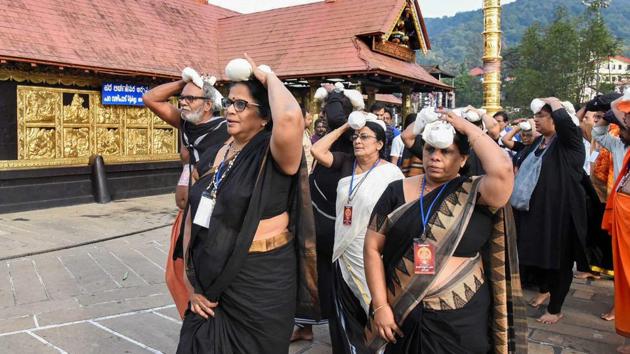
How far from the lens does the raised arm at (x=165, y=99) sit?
3.43m

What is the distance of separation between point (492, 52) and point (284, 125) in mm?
→ 10316

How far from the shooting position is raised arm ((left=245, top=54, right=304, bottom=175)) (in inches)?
83.7

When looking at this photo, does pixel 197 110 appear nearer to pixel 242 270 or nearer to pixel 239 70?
pixel 239 70

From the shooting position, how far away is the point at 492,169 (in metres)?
2.13

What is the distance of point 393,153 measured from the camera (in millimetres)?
5422

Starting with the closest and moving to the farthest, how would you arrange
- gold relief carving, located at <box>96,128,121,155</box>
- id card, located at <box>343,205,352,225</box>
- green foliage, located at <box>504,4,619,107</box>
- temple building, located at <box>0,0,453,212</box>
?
id card, located at <box>343,205,352,225</box>, temple building, located at <box>0,0,453,212</box>, gold relief carving, located at <box>96,128,121,155</box>, green foliage, located at <box>504,4,619,107</box>

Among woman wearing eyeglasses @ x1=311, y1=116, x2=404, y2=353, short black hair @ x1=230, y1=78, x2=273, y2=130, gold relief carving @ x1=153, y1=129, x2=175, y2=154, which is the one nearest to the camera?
short black hair @ x1=230, y1=78, x2=273, y2=130

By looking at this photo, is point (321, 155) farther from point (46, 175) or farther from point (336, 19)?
point (336, 19)

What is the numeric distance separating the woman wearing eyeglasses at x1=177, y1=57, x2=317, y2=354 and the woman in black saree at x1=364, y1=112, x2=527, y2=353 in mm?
424

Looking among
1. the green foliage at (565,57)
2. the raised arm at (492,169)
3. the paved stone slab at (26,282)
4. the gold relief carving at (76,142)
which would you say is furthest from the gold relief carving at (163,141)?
the green foliage at (565,57)

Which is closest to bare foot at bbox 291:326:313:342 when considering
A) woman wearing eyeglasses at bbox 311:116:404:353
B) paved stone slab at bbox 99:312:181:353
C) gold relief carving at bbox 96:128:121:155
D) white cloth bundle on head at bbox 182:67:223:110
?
woman wearing eyeglasses at bbox 311:116:404:353

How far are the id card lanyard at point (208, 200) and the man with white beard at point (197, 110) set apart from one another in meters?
0.98

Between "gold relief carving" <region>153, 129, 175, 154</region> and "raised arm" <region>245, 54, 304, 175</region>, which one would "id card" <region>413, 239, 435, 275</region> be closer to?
"raised arm" <region>245, 54, 304, 175</region>

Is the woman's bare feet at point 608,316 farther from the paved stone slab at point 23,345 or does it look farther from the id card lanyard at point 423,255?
the paved stone slab at point 23,345
